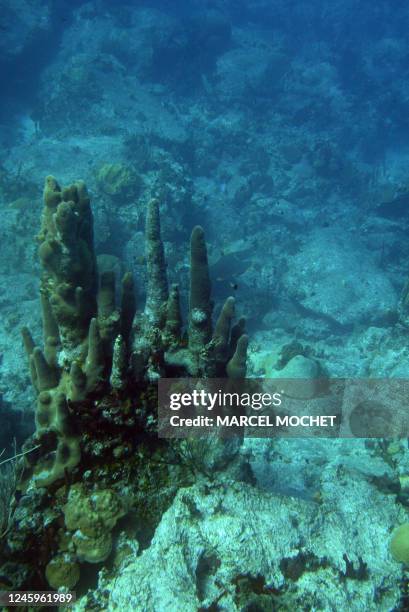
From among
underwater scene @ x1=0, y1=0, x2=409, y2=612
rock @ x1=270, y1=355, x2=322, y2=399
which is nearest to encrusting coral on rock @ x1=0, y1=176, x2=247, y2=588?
underwater scene @ x1=0, y1=0, x2=409, y2=612

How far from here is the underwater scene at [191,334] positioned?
2.99 m

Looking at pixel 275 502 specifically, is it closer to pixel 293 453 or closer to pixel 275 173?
pixel 293 453

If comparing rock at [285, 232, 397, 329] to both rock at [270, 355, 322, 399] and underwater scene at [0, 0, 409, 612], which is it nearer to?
underwater scene at [0, 0, 409, 612]

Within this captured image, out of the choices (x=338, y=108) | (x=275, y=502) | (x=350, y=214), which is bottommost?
(x=275, y=502)

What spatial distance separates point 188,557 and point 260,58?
33704mm

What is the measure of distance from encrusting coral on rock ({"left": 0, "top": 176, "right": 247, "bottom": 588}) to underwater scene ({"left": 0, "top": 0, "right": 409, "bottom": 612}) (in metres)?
0.02

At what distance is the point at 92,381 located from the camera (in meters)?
3.51

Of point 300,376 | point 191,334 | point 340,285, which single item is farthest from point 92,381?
point 340,285

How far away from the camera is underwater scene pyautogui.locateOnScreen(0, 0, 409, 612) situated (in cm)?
299

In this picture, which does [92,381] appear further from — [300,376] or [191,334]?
[300,376]

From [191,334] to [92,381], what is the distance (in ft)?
3.43

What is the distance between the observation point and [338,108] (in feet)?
91.6

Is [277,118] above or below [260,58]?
below

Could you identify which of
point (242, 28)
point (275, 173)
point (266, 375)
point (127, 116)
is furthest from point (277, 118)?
point (266, 375)
